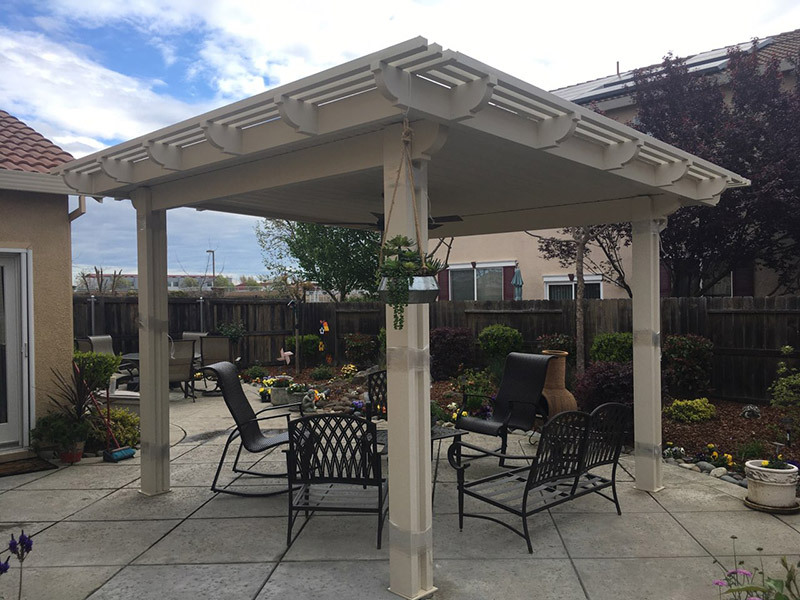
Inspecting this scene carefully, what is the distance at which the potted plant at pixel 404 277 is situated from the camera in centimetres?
295

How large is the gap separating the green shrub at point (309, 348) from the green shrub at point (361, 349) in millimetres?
1015

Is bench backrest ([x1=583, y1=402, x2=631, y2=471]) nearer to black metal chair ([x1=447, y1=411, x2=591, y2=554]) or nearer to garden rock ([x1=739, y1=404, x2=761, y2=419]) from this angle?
black metal chair ([x1=447, y1=411, x2=591, y2=554])

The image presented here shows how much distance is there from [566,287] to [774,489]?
9.68 meters

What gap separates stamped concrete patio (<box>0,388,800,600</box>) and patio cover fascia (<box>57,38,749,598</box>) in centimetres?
39

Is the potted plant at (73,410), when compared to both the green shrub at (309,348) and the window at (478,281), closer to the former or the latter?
the green shrub at (309,348)

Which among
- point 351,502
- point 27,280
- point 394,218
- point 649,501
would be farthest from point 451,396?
point 394,218

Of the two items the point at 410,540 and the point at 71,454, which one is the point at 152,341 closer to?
the point at 71,454

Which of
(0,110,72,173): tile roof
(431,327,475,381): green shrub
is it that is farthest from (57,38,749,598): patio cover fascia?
(431,327,475,381): green shrub

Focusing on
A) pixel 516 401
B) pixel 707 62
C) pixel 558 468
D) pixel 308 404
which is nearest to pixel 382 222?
pixel 516 401

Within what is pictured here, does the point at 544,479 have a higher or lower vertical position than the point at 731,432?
higher

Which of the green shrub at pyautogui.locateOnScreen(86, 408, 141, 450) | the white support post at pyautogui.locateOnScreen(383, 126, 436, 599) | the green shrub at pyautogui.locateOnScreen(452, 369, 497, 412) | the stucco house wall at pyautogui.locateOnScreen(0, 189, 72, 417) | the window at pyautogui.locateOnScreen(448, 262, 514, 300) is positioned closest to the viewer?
the white support post at pyautogui.locateOnScreen(383, 126, 436, 599)

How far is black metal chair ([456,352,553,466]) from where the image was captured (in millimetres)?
5805

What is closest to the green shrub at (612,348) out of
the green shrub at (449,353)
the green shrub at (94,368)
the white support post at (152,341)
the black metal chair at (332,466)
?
the green shrub at (449,353)

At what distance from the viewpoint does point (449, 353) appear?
10.9 metres
